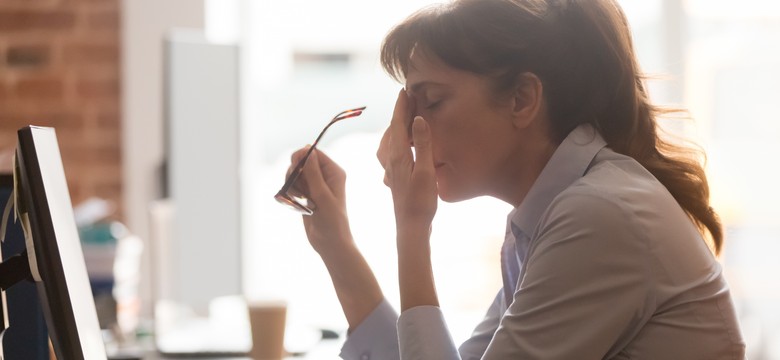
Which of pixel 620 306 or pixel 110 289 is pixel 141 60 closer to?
pixel 110 289

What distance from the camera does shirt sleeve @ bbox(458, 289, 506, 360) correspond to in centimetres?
143

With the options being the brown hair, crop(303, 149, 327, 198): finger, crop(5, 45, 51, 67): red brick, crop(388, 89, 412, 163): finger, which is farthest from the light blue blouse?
crop(5, 45, 51, 67): red brick

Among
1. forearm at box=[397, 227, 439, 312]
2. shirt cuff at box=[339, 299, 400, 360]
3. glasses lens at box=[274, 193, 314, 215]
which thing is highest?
glasses lens at box=[274, 193, 314, 215]

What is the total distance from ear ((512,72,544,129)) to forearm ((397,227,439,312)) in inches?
7.3

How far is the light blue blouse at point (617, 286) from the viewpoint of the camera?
3.43 ft

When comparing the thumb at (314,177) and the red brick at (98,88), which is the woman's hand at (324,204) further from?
the red brick at (98,88)

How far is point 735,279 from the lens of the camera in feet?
11.1

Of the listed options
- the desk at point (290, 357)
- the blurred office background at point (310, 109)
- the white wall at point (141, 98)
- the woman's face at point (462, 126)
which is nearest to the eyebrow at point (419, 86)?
the woman's face at point (462, 126)

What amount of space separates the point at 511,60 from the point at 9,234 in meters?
0.72

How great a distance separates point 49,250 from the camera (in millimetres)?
897

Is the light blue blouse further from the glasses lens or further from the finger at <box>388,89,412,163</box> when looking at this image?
the glasses lens

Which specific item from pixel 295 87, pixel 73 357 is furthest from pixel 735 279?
pixel 73 357

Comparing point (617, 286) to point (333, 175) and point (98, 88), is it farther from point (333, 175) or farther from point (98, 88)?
point (98, 88)

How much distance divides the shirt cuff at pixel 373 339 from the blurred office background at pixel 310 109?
5.39ft
